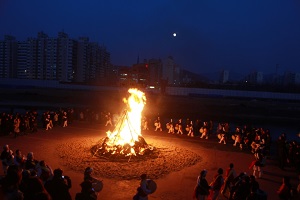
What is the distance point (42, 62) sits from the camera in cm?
10806

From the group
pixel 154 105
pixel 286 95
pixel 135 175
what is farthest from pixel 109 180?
pixel 286 95

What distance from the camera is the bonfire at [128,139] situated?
54.2 ft

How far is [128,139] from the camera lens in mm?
18047

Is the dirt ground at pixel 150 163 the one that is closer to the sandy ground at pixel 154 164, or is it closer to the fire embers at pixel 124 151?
the sandy ground at pixel 154 164

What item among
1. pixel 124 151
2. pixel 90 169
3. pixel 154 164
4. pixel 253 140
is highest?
pixel 90 169

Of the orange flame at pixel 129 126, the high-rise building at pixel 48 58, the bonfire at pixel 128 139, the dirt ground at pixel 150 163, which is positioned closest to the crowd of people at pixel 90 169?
the dirt ground at pixel 150 163

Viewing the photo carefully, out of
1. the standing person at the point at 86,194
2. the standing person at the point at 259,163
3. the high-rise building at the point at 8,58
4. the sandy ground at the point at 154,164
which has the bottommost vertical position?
the sandy ground at the point at 154,164

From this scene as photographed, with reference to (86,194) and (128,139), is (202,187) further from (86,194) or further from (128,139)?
(128,139)

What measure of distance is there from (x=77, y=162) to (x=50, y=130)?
9.75m

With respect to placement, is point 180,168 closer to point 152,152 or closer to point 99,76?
point 152,152

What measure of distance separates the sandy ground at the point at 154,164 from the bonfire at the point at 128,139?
94 centimetres

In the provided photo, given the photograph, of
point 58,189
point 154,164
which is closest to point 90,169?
point 58,189

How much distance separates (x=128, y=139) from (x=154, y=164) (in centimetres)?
328

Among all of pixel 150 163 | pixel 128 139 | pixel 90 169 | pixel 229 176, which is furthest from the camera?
pixel 128 139
